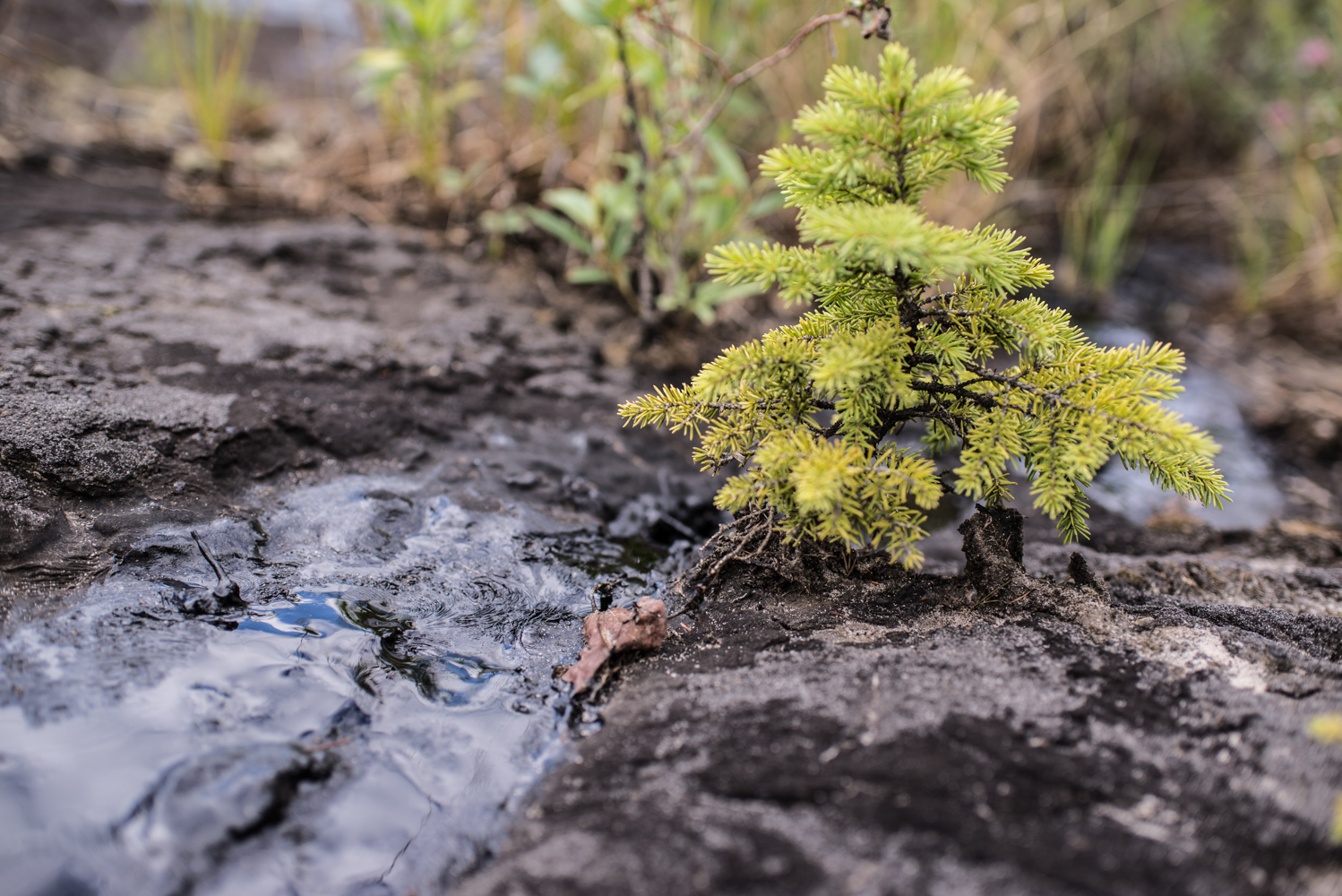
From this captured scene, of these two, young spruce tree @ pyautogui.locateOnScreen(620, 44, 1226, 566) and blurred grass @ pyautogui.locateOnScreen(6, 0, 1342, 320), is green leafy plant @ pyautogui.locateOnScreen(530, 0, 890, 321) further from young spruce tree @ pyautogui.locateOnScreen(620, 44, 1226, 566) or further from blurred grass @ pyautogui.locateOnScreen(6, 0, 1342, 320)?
young spruce tree @ pyautogui.locateOnScreen(620, 44, 1226, 566)

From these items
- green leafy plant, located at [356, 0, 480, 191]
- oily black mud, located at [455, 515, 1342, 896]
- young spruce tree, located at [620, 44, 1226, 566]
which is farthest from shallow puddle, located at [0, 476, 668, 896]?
green leafy plant, located at [356, 0, 480, 191]

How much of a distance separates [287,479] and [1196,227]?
668cm

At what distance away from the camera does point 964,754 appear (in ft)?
4.00

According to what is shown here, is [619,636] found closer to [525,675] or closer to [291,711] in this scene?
[525,675]

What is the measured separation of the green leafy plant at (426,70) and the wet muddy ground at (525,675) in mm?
1500

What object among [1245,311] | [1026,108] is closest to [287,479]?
[1026,108]

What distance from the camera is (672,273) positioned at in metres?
3.06

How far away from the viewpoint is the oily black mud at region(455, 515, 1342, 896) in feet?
3.44

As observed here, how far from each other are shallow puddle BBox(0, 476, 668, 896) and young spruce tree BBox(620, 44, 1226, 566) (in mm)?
634

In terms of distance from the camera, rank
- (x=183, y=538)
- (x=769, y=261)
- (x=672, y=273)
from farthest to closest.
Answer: (x=672, y=273) → (x=183, y=538) → (x=769, y=261)

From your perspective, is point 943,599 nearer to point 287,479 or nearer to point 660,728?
point 660,728

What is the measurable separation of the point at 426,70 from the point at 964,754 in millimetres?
3506

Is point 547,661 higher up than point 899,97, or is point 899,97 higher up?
point 899,97

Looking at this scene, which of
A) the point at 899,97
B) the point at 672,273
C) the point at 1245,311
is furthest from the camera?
the point at 1245,311
